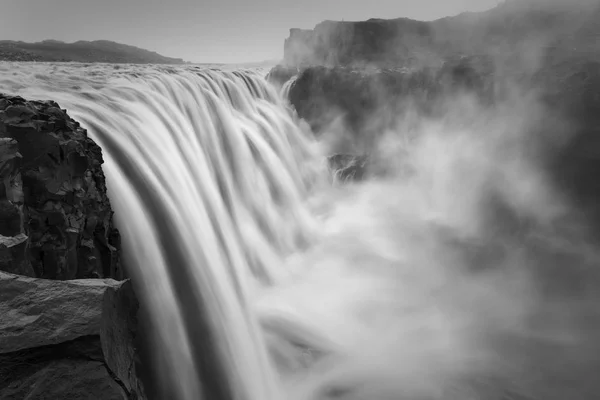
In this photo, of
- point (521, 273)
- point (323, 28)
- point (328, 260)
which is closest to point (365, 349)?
point (328, 260)

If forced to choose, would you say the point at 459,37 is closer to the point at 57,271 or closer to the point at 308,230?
the point at 308,230

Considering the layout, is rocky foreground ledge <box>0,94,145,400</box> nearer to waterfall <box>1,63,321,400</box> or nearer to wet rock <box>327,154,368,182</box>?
waterfall <box>1,63,321,400</box>

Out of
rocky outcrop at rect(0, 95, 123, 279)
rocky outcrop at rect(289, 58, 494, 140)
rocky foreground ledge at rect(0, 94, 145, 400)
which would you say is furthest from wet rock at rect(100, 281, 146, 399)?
rocky outcrop at rect(289, 58, 494, 140)

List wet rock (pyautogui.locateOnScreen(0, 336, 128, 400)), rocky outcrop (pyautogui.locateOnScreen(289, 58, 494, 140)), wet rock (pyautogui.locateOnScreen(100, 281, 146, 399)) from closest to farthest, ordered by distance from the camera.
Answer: wet rock (pyautogui.locateOnScreen(0, 336, 128, 400)) → wet rock (pyautogui.locateOnScreen(100, 281, 146, 399)) → rocky outcrop (pyautogui.locateOnScreen(289, 58, 494, 140))

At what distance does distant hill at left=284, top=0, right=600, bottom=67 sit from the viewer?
14391 mm

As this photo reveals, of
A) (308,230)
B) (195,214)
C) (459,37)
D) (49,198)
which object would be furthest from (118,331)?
(459,37)

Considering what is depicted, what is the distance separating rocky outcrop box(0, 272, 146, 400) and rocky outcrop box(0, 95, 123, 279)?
689 mm

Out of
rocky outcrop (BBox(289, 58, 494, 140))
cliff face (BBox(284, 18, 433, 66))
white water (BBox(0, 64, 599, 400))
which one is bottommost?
white water (BBox(0, 64, 599, 400))

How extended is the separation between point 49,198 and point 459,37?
73.0 ft

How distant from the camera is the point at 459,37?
20.6 metres

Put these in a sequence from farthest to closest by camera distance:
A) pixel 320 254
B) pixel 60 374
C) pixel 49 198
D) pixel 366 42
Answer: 1. pixel 366 42
2. pixel 320 254
3. pixel 49 198
4. pixel 60 374

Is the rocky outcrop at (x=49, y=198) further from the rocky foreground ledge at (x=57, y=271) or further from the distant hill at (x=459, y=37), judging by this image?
the distant hill at (x=459, y=37)

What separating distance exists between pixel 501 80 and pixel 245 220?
35.3 ft

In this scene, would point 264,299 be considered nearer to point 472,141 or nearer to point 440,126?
point 472,141
